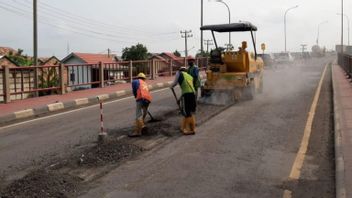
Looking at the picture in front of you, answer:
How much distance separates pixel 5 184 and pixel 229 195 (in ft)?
9.95

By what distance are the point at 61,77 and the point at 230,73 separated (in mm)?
7559

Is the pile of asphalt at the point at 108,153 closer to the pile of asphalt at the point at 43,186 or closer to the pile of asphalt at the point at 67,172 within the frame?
the pile of asphalt at the point at 67,172

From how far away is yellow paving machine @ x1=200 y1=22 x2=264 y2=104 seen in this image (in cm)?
1584

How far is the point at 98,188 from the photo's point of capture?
625cm

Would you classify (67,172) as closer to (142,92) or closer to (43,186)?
(43,186)

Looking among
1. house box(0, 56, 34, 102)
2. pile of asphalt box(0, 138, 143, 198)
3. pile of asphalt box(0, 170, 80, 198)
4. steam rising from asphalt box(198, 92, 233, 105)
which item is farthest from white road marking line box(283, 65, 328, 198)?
house box(0, 56, 34, 102)

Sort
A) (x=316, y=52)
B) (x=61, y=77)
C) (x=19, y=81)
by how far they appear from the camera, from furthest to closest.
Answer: (x=316, y=52)
(x=61, y=77)
(x=19, y=81)

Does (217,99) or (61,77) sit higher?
(61,77)

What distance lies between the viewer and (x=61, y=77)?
1991cm

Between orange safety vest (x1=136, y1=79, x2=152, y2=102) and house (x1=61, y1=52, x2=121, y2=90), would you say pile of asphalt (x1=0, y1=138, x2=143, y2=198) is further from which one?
house (x1=61, y1=52, x2=121, y2=90)

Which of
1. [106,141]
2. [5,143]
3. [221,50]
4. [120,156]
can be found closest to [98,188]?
[120,156]

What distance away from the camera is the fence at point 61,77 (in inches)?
692

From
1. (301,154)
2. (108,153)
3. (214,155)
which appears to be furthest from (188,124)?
(301,154)

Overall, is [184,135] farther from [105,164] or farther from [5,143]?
[5,143]
